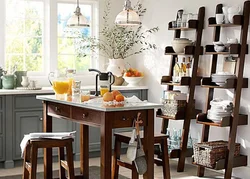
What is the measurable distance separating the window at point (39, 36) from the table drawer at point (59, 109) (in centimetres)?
177

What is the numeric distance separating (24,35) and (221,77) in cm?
286

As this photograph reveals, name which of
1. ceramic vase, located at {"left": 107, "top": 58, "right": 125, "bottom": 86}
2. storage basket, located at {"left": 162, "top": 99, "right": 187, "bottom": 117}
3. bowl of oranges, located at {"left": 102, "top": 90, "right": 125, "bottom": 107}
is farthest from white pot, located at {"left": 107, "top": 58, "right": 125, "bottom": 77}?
bowl of oranges, located at {"left": 102, "top": 90, "right": 125, "bottom": 107}

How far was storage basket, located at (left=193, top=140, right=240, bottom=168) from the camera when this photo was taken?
527 centimetres

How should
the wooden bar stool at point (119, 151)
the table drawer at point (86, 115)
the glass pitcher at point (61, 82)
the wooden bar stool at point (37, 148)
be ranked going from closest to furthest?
the table drawer at point (86, 115), the wooden bar stool at point (37, 148), the wooden bar stool at point (119, 151), the glass pitcher at point (61, 82)

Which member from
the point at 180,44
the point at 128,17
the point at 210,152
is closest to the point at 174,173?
the point at 210,152

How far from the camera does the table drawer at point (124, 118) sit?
163 inches

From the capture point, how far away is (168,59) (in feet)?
21.4

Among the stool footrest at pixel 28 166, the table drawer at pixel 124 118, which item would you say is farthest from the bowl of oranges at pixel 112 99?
the stool footrest at pixel 28 166

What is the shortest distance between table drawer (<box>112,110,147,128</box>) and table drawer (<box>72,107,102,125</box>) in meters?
0.14

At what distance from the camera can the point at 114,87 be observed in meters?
6.67

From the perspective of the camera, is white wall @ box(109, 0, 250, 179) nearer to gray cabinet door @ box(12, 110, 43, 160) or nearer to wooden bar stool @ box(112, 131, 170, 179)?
wooden bar stool @ box(112, 131, 170, 179)

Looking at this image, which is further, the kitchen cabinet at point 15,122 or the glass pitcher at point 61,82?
the kitchen cabinet at point 15,122

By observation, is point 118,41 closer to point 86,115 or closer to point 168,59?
point 168,59

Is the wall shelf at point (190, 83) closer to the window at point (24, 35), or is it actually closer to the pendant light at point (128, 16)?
the pendant light at point (128, 16)
